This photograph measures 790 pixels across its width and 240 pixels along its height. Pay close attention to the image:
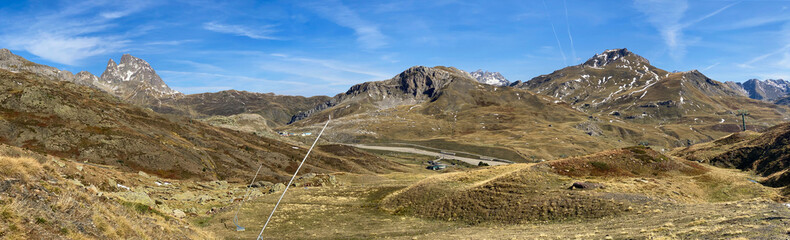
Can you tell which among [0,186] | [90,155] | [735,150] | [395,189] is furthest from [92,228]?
[735,150]

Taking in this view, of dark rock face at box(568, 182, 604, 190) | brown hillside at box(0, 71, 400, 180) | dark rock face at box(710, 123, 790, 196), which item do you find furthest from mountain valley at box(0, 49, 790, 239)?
brown hillside at box(0, 71, 400, 180)

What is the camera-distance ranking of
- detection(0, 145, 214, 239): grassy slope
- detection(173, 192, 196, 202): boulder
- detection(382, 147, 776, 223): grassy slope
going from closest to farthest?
1. detection(0, 145, 214, 239): grassy slope
2. detection(382, 147, 776, 223): grassy slope
3. detection(173, 192, 196, 202): boulder

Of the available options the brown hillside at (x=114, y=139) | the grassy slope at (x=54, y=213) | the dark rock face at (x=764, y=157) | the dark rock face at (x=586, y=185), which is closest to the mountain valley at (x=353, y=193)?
the grassy slope at (x=54, y=213)

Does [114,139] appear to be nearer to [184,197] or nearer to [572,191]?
[184,197]

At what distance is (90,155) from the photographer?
7962 centimetres

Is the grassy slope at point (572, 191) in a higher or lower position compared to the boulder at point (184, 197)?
higher

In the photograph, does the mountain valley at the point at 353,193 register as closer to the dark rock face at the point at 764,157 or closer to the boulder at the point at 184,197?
the boulder at the point at 184,197

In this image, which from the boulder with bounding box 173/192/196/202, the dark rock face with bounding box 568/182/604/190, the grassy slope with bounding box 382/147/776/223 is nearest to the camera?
the grassy slope with bounding box 382/147/776/223

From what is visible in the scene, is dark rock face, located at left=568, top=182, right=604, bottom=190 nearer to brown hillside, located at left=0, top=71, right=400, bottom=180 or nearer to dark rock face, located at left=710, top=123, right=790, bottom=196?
dark rock face, located at left=710, top=123, right=790, bottom=196

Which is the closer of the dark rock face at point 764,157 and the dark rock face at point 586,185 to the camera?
the dark rock face at point 586,185

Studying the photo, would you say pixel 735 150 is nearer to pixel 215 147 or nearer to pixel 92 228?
pixel 92 228

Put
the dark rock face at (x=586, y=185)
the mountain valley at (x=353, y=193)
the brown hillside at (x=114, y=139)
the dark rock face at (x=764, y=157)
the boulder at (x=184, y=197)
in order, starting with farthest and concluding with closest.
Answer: the brown hillside at (x=114, y=139)
the boulder at (x=184, y=197)
the dark rock face at (x=764, y=157)
the dark rock face at (x=586, y=185)
the mountain valley at (x=353, y=193)

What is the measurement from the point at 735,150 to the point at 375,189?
6908 cm

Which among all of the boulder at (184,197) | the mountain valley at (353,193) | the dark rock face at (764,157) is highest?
the dark rock face at (764,157)
